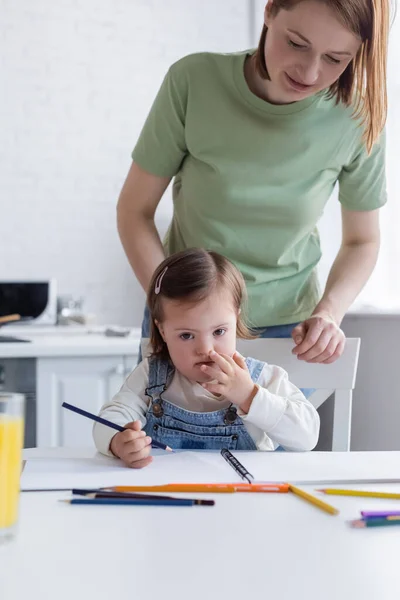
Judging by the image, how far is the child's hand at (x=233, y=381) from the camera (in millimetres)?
1031

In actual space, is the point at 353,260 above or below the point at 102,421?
above

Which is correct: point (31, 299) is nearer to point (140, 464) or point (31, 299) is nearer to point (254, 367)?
point (254, 367)

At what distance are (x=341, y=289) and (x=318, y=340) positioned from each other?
0.16 m

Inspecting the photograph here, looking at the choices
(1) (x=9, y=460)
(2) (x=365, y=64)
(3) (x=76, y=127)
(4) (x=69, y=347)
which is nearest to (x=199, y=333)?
(2) (x=365, y=64)

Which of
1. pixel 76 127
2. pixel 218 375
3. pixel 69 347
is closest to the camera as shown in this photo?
pixel 218 375

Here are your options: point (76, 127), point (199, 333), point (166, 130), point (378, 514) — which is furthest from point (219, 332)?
point (76, 127)

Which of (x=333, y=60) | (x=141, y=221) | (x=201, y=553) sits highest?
(x=333, y=60)

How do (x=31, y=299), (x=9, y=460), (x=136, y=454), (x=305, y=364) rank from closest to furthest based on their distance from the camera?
(x=9, y=460), (x=136, y=454), (x=305, y=364), (x=31, y=299)

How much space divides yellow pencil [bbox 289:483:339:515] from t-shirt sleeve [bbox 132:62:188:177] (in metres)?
0.70

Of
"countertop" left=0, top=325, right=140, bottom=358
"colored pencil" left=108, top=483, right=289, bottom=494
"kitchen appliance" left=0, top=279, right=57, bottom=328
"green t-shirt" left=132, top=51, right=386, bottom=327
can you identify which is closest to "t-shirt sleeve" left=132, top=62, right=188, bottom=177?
"green t-shirt" left=132, top=51, right=386, bottom=327

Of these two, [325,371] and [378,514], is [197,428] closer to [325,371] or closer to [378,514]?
[325,371]

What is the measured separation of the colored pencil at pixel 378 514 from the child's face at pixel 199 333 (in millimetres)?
462

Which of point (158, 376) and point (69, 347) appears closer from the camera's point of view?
point (158, 376)

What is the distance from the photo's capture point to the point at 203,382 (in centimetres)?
116
